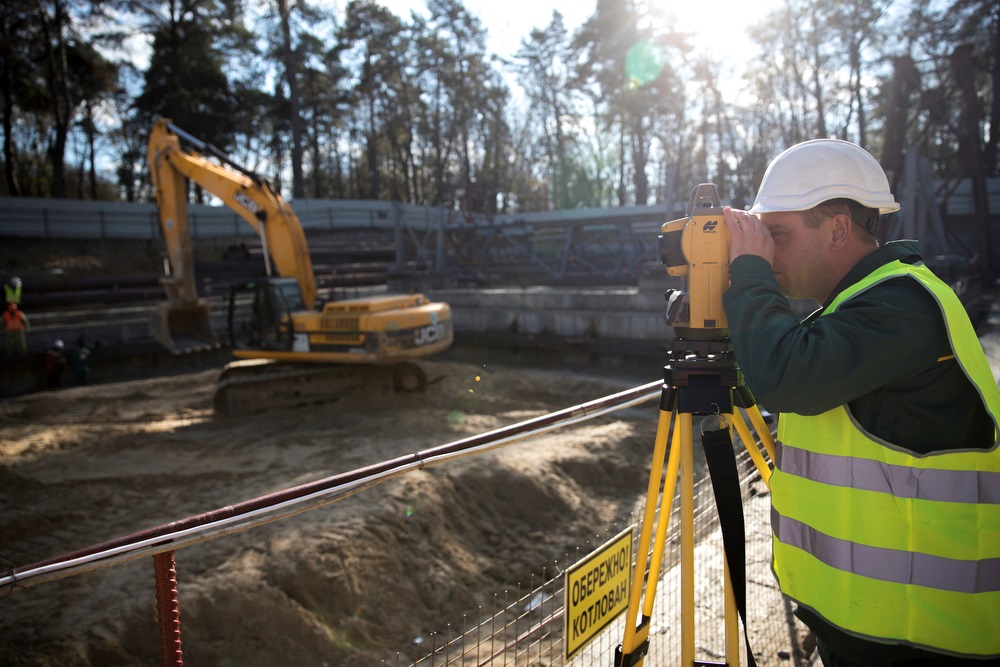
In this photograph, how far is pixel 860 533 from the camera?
1.37m

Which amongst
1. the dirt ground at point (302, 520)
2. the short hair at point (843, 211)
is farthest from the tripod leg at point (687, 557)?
the dirt ground at point (302, 520)

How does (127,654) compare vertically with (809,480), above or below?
below

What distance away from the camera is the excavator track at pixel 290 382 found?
405 inches

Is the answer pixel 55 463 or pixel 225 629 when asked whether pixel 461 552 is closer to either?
pixel 225 629

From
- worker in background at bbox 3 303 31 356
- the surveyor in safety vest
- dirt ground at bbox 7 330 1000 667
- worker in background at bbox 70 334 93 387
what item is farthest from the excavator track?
the surveyor in safety vest

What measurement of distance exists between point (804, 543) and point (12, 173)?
3522 centimetres

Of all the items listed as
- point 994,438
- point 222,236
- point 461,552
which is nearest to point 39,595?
point 461,552

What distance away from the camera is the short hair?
1.54 m

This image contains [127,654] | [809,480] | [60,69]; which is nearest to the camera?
[809,480]

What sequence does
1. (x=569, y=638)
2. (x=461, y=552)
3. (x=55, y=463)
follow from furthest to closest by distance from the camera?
(x=55, y=463) → (x=461, y=552) → (x=569, y=638)

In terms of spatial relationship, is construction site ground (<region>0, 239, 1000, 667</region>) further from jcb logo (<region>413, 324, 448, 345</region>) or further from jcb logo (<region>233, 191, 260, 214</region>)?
jcb logo (<region>233, 191, 260, 214</region>)

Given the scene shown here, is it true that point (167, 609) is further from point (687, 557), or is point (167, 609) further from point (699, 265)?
point (699, 265)

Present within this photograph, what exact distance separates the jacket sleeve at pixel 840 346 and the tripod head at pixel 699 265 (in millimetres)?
198

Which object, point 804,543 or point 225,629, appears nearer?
point 804,543
